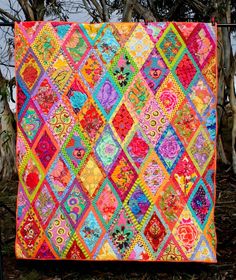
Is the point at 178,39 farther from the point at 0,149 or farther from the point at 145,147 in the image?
the point at 0,149

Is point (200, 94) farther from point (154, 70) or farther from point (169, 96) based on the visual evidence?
point (154, 70)

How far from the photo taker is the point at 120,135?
2631 mm

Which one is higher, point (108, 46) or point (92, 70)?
point (108, 46)

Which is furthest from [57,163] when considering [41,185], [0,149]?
[0,149]

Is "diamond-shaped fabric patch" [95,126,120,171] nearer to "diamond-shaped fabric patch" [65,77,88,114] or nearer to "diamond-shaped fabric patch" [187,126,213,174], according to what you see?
"diamond-shaped fabric patch" [65,77,88,114]

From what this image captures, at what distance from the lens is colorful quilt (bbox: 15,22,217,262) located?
2607 millimetres

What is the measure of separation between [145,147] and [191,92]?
372 millimetres

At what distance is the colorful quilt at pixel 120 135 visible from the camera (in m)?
2.61

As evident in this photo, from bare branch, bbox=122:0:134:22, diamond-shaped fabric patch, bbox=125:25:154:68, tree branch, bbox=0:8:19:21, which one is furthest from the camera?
tree branch, bbox=0:8:19:21

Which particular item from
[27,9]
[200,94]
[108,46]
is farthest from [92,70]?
[27,9]

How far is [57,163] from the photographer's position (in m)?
2.69

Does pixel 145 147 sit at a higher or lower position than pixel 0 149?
higher

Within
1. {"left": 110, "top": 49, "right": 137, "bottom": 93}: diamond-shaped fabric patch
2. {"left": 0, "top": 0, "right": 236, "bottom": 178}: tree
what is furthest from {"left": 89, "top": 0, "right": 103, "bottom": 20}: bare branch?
{"left": 110, "top": 49, "right": 137, "bottom": 93}: diamond-shaped fabric patch

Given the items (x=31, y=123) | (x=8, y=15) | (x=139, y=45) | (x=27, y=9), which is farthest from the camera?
(x=8, y=15)
